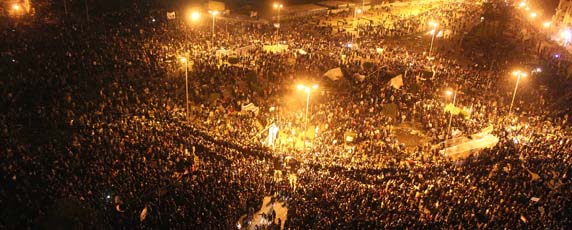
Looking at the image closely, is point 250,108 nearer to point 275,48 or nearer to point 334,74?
point 334,74

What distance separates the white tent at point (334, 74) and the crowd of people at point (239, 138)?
424 mm

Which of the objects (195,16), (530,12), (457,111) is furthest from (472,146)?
(530,12)

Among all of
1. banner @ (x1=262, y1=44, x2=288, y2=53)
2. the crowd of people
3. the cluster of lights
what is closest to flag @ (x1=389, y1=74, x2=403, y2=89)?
the crowd of people

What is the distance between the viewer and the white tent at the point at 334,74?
27819 mm

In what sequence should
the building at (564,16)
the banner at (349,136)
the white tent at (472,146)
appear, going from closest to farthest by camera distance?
the white tent at (472,146)
the banner at (349,136)
the building at (564,16)

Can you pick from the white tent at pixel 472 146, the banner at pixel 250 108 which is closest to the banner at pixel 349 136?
the white tent at pixel 472 146

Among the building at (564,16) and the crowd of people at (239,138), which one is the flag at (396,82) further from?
the building at (564,16)

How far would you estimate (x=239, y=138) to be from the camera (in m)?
20.0

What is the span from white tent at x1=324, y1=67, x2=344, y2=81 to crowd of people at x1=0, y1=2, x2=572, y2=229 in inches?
16.7

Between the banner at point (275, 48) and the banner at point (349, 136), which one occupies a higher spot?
the banner at point (275, 48)

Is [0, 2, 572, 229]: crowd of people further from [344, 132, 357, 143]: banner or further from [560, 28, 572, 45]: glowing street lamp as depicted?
[560, 28, 572, 45]: glowing street lamp

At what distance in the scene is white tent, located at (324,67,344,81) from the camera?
1095 inches

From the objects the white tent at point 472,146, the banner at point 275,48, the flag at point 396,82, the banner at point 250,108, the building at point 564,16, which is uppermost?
the building at point 564,16

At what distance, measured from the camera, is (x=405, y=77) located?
2969cm
